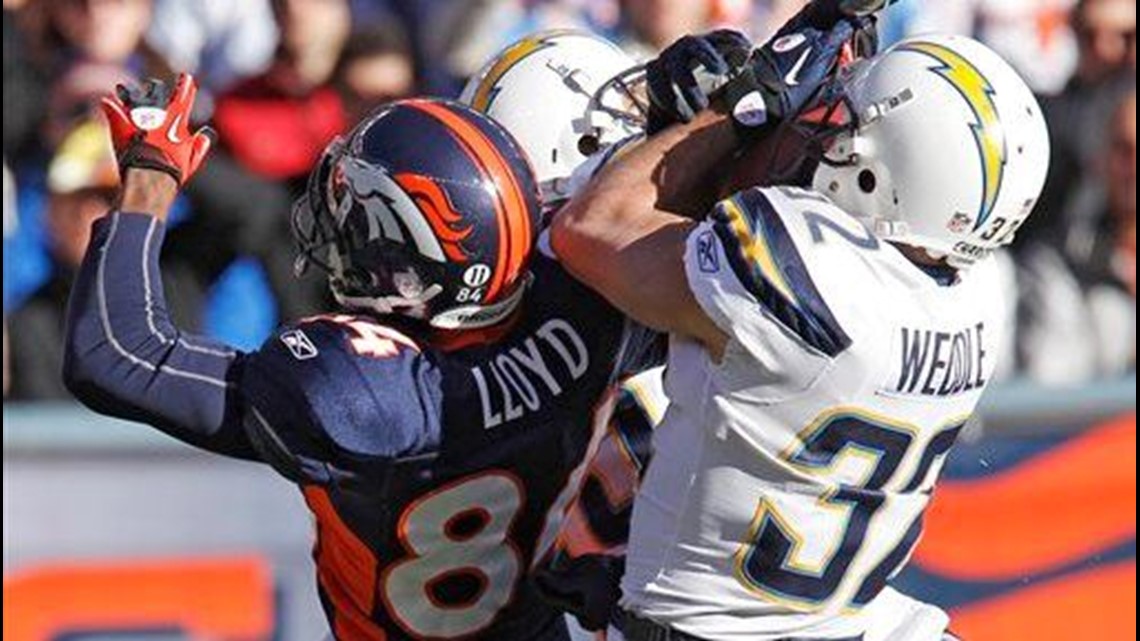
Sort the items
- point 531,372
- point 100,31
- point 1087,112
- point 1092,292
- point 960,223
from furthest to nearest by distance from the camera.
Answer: point 1087,112 → point 1092,292 → point 100,31 → point 531,372 → point 960,223

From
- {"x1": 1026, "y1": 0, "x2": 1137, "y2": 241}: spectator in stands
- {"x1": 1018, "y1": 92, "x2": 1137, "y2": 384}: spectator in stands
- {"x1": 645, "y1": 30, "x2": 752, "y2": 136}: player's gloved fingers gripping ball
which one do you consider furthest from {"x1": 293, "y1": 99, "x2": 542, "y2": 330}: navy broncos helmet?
{"x1": 1026, "y1": 0, "x2": 1137, "y2": 241}: spectator in stands

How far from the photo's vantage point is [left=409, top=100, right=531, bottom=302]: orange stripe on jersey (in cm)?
529

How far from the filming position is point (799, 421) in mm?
5188

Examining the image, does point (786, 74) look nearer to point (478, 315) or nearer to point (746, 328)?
A: point (746, 328)

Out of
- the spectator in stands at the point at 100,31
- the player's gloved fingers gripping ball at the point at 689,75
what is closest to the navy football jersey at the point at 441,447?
the player's gloved fingers gripping ball at the point at 689,75

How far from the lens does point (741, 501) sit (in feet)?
17.3

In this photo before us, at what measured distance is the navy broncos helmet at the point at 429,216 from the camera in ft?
17.3

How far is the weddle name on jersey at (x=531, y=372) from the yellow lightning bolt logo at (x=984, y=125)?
78cm

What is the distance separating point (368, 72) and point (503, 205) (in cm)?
430

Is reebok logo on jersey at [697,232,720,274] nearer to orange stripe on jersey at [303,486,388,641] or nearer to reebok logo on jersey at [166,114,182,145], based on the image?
orange stripe on jersey at [303,486,388,641]

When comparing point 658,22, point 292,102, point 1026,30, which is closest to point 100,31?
point 292,102

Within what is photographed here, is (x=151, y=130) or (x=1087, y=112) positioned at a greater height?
(x=151, y=130)

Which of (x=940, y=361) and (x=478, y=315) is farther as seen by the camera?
(x=478, y=315)

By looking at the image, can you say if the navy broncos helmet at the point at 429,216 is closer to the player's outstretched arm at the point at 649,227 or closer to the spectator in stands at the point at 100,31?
the player's outstretched arm at the point at 649,227
